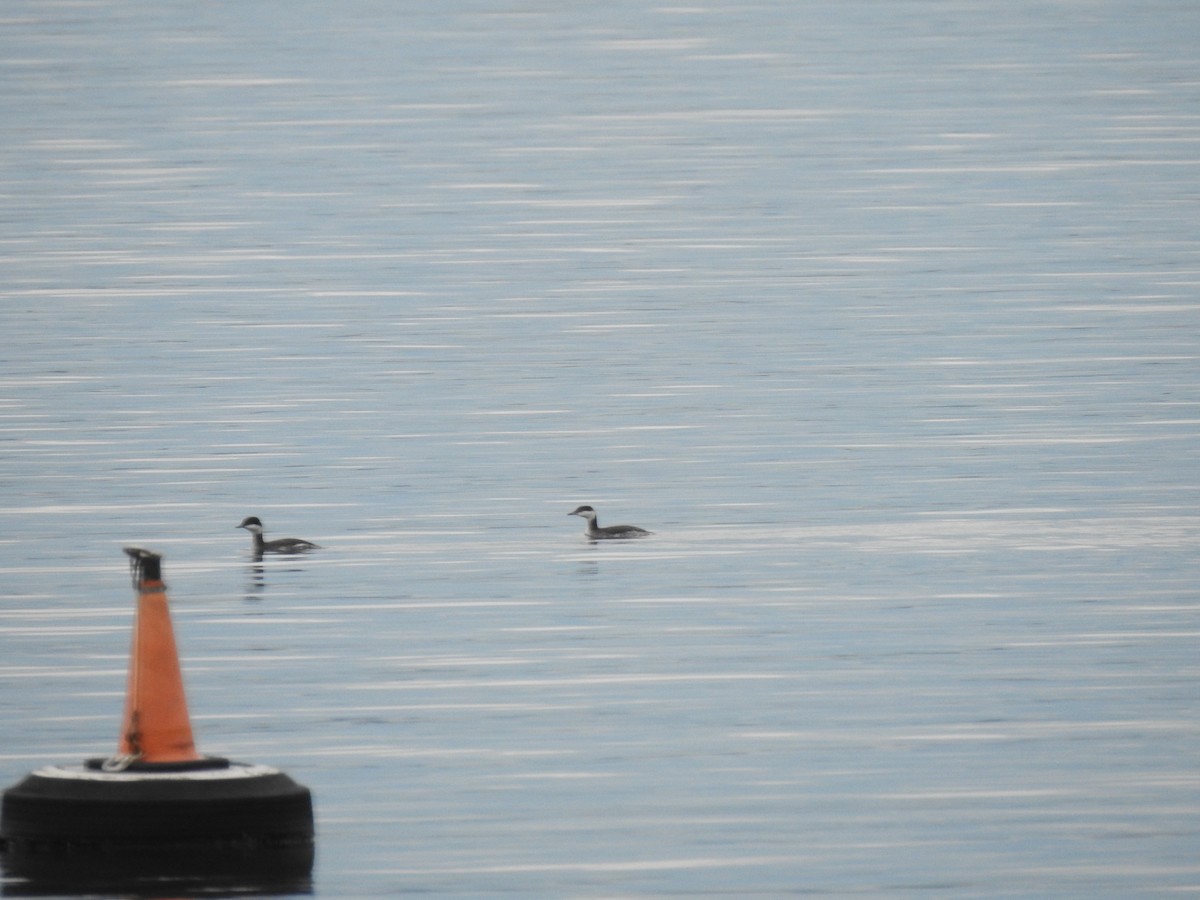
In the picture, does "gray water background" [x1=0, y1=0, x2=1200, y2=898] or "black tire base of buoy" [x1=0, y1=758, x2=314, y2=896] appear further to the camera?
"gray water background" [x1=0, y1=0, x2=1200, y2=898]

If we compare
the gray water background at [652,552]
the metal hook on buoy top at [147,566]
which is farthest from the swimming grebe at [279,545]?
the metal hook on buoy top at [147,566]

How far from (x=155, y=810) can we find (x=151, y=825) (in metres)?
0.05

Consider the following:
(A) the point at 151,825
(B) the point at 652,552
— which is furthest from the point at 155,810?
(B) the point at 652,552

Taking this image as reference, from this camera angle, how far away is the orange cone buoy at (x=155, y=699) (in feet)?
36.9

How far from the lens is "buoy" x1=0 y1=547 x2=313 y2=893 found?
11.0 meters

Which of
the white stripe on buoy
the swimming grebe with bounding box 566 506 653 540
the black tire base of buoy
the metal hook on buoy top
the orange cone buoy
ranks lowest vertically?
the black tire base of buoy

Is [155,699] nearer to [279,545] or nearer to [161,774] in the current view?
[161,774]

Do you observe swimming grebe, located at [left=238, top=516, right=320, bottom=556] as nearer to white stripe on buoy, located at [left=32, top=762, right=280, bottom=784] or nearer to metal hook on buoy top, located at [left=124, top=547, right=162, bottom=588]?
metal hook on buoy top, located at [left=124, top=547, right=162, bottom=588]

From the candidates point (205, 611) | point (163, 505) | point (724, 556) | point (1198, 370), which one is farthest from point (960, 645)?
point (1198, 370)

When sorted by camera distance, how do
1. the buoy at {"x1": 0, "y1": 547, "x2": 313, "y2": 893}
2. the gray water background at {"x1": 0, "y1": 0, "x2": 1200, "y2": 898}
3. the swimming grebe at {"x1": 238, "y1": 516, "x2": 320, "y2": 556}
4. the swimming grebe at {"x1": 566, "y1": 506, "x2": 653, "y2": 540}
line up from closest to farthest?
1. the buoy at {"x1": 0, "y1": 547, "x2": 313, "y2": 893}
2. the gray water background at {"x1": 0, "y1": 0, "x2": 1200, "y2": 898}
3. the swimming grebe at {"x1": 238, "y1": 516, "x2": 320, "y2": 556}
4. the swimming grebe at {"x1": 566, "y1": 506, "x2": 653, "y2": 540}

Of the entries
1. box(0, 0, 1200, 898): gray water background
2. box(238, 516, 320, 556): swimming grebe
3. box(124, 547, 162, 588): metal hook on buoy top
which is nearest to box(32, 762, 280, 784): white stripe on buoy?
box(0, 0, 1200, 898): gray water background

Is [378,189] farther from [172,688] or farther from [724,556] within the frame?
[172,688]

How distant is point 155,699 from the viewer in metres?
11.2

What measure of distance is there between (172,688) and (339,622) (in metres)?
9.46
